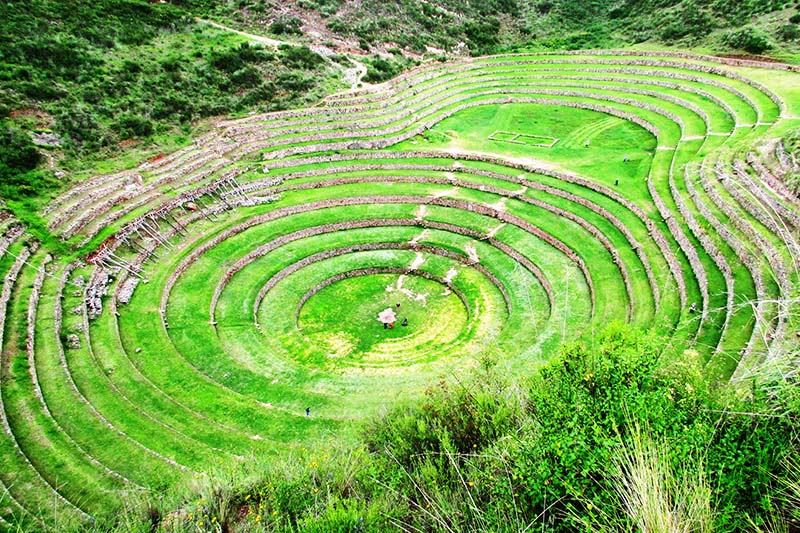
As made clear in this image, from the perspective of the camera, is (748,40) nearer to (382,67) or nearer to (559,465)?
(382,67)

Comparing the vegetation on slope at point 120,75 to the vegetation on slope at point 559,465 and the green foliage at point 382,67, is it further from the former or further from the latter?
the vegetation on slope at point 559,465

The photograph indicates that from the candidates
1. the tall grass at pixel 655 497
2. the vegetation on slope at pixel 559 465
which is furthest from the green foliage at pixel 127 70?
the tall grass at pixel 655 497

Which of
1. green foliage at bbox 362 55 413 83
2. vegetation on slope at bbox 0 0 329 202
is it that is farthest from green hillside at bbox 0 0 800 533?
green foliage at bbox 362 55 413 83

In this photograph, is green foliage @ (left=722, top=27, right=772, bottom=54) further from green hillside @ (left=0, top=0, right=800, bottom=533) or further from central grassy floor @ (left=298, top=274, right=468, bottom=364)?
central grassy floor @ (left=298, top=274, right=468, bottom=364)

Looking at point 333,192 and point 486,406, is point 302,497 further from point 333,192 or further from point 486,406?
point 333,192

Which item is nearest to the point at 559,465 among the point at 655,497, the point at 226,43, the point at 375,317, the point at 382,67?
the point at 655,497

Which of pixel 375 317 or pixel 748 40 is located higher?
pixel 748 40

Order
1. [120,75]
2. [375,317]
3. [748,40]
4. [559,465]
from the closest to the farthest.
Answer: [559,465], [375,317], [120,75], [748,40]


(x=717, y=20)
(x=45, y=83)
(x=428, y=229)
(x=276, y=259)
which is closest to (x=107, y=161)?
(x=45, y=83)
